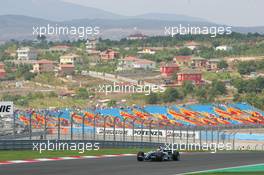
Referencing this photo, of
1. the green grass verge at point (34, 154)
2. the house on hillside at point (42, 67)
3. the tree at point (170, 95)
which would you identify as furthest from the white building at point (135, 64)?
the green grass verge at point (34, 154)

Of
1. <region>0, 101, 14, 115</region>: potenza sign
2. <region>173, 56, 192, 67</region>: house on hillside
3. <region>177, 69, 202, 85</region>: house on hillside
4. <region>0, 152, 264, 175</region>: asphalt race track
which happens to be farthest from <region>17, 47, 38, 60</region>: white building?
<region>0, 152, 264, 175</region>: asphalt race track

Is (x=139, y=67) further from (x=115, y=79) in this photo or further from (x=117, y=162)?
(x=117, y=162)

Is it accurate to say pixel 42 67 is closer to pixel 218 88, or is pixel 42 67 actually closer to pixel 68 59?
pixel 68 59

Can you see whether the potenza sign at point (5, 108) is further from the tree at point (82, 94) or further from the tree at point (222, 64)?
the tree at point (222, 64)

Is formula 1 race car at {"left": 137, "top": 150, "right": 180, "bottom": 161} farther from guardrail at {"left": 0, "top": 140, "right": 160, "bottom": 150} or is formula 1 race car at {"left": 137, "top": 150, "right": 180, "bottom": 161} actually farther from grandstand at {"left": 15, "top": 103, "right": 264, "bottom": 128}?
grandstand at {"left": 15, "top": 103, "right": 264, "bottom": 128}

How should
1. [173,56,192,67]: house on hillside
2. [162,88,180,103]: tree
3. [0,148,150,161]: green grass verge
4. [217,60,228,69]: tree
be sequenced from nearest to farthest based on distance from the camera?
1. [0,148,150,161]: green grass verge
2. [162,88,180,103]: tree
3. [217,60,228,69]: tree
4. [173,56,192,67]: house on hillside

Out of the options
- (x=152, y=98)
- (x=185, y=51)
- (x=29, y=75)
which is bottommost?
(x=152, y=98)

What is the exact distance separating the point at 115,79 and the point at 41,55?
51.9 m

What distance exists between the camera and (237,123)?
95.9 m

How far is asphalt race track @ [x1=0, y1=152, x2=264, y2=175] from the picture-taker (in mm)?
27953

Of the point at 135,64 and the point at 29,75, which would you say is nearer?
the point at 29,75

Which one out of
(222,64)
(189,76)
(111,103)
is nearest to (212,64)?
(222,64)

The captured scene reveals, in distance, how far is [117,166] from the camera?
3084 centimetres

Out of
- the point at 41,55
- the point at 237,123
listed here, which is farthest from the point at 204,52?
the point at 237,123
